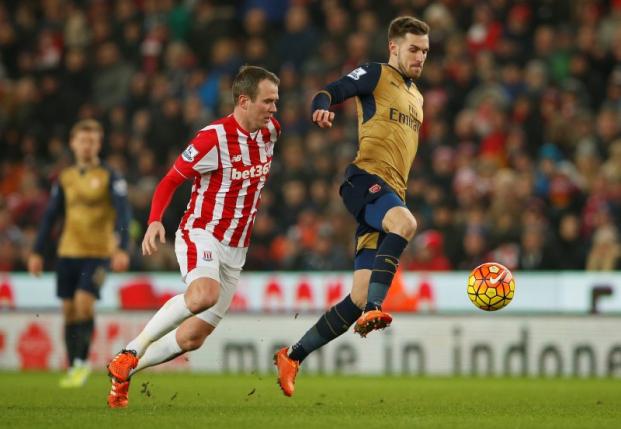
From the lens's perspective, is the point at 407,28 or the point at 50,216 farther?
the point at 50,216

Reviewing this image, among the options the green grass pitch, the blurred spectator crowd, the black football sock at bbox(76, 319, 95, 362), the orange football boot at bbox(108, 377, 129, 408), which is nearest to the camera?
the green grass pitch

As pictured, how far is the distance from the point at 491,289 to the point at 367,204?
1.08 metres

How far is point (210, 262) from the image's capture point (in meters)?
8.13

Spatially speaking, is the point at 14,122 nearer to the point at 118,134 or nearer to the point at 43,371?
the point at 118,134

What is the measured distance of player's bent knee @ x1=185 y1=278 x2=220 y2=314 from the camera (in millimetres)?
7914

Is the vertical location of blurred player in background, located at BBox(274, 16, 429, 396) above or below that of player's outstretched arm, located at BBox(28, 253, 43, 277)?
above

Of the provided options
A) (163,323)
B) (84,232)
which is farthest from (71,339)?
(163,323)

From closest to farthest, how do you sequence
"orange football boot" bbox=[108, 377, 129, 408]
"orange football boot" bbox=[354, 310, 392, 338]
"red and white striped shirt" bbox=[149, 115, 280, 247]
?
"orange football boot" bbox=[354, 310, 392, 338] → "orange football boot" bbox=[108, 377, 129, 408] → "red and white striped shirt" bbox=[149, 115, 280, 247]

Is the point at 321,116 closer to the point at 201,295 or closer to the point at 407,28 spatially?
the point at 407,28

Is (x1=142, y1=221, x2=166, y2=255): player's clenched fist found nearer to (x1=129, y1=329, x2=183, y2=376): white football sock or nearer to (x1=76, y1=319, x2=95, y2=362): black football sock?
(x1=129, y1=329, x2=183, y2=376): white football sock

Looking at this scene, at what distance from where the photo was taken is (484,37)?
17.5m

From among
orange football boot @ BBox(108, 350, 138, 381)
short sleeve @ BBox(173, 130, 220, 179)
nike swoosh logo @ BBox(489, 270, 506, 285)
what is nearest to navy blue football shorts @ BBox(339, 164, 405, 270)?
nike swoosh logo @ BBox(489, 270, 506, 285)

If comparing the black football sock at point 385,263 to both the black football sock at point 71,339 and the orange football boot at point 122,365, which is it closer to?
the orange football boot at point 122,365

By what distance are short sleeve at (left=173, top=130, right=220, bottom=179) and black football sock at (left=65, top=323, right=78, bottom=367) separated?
415cm
